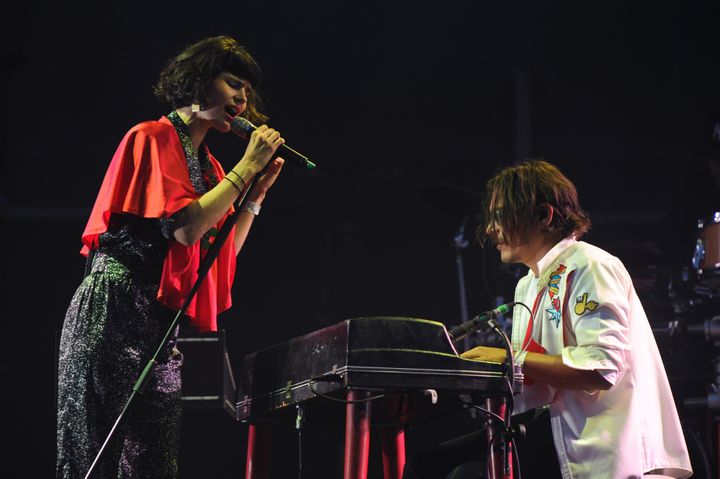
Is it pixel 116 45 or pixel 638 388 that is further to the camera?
pixel 116 45

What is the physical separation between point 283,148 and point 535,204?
2.61ft

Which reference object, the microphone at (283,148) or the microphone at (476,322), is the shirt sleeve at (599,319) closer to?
the microphone at (476,322)

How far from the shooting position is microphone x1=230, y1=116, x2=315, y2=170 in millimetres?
2322

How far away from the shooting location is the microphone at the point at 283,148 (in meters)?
2.32

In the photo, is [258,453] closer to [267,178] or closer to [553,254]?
[267,178]

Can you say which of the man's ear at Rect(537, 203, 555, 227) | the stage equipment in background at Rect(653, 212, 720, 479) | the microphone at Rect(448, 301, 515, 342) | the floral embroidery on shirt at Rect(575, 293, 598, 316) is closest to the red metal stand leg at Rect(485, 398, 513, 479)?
the microphone at Rect(448, 301, 515, 342)

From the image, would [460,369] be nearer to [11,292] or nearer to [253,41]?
[253,41]

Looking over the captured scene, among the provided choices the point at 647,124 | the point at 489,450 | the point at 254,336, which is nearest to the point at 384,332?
the point at 489,450

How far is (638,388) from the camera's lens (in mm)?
2332

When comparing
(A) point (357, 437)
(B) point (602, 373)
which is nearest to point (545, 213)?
(B) point (602, 373)

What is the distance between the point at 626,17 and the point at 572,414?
4070 millimetres

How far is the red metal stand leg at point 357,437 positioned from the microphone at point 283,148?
0.63m

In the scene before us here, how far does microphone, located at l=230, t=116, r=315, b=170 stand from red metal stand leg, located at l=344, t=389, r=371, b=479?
0.63 metres

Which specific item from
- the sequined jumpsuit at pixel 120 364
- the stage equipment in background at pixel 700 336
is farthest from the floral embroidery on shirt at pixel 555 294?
the stage equipment in background at pixel 700 336
